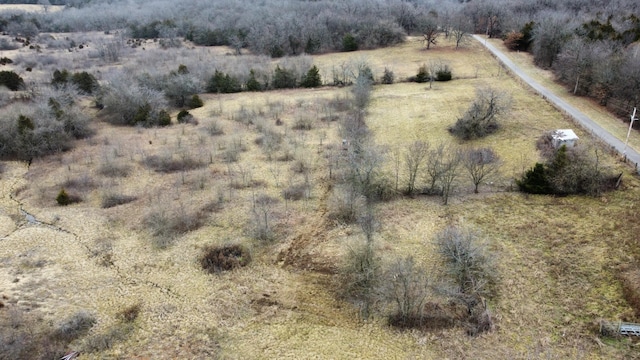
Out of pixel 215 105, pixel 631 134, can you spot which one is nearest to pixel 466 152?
pixel 631 134

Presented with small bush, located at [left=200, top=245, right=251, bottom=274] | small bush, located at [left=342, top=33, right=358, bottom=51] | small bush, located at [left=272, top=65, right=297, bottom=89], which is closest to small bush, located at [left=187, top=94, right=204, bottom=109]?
small bush, located at [left=272, top=65, right=297, bottom=89]

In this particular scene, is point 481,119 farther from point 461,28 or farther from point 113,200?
point 461,28

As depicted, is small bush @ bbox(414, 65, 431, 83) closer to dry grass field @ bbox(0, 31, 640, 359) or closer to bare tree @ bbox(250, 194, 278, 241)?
dry grass field @ bbox(0, 31, 640, 359)

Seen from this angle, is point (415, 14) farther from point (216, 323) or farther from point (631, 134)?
point (216, 323)

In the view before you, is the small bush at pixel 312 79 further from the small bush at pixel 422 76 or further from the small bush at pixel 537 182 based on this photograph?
the small bush at pixel 537 182

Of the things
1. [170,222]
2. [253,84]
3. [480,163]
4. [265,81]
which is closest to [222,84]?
[253,84]

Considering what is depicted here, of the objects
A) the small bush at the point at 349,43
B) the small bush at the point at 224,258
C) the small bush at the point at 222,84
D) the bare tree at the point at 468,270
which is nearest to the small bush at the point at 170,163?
the small bush at the point at 224,258
